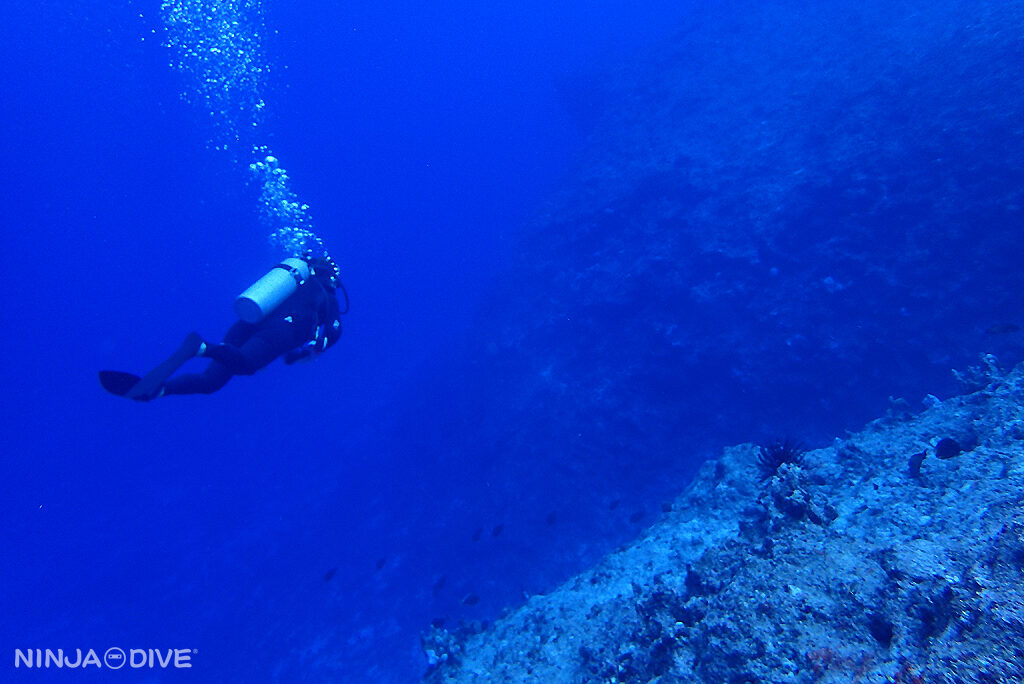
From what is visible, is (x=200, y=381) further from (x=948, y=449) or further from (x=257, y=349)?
(x=948, y=449)

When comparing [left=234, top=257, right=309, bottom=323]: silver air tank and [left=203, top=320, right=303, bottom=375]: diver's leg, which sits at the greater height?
[left=234, top=257, right=309, bottom=323]: silver air tank

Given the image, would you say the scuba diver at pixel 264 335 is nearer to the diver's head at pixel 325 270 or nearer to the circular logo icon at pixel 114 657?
the diver's head at pixel 325 270

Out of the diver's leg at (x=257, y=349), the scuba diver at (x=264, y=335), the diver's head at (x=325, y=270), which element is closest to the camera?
the scuba diver at (x=264, y=335)

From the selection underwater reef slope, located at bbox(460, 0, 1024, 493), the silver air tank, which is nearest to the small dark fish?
underwater reef slope, located at bbox(460, 0, 1024, 493)

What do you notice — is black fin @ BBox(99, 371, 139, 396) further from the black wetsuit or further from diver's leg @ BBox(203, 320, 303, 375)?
diver's leg @ BBox(203, 320, 303, 375)

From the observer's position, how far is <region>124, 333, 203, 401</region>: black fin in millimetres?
5582

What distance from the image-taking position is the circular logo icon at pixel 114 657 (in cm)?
2117

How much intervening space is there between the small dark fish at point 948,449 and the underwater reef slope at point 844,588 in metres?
0.02

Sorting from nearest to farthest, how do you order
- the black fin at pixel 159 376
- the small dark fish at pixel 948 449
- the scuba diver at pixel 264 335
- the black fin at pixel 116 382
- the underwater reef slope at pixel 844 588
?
the underwater reef slope at pixel 844 588, the small dark fish at pixel 948 449, the black fin at pixel 159 376, the black fin at pixel 116 382, the scuba diver at pixel 264 335

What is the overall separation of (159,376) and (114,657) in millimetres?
24980

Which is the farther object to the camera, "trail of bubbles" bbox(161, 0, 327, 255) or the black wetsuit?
"trail of bubbles" bbox(161, 0, 327, 255)

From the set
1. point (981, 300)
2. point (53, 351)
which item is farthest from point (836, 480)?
point (53, 351)

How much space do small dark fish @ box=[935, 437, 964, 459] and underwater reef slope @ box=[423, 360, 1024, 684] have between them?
15 millimetres

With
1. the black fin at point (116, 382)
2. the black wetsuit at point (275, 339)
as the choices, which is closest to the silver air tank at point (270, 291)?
the black wetsuit at point (275, 339)
